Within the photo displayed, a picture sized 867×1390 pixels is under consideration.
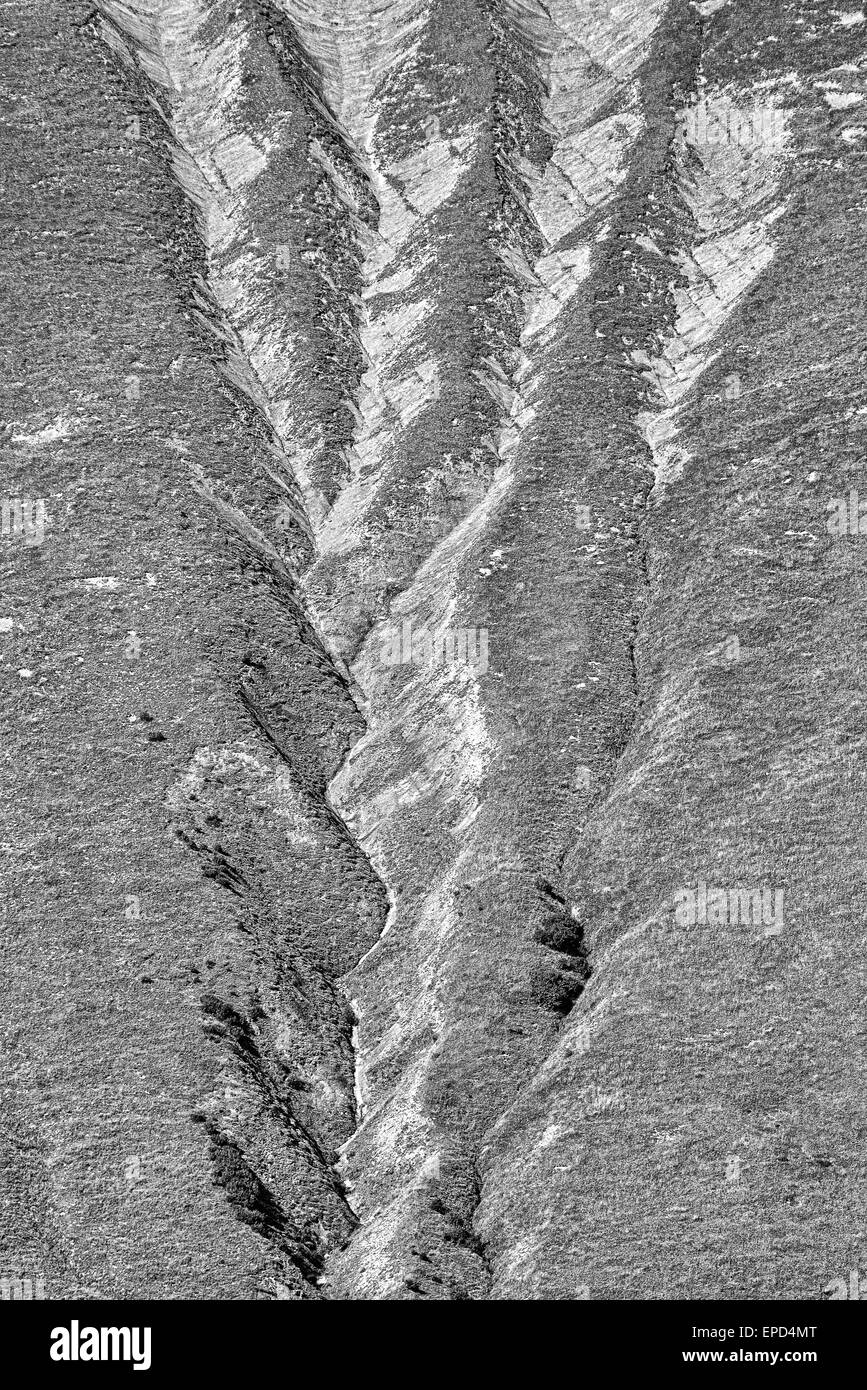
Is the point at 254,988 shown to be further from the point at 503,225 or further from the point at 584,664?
the point at 503,225

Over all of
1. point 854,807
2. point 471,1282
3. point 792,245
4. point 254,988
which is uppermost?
point 792,245

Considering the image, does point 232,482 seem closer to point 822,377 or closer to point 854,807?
point 822,377

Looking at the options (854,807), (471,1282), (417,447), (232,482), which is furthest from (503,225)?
(471,1282)

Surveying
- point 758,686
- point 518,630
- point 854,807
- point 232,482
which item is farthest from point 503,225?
point 854,807

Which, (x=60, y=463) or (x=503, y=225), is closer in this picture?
(x=60, y=463)

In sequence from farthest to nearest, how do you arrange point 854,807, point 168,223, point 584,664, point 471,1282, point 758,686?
point 168,223, point 584,664, point 758,686, point 854,807, point 471,1282

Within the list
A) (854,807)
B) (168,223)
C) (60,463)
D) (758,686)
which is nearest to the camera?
(854,807)

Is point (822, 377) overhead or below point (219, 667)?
overhead
